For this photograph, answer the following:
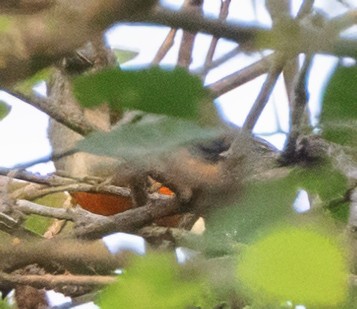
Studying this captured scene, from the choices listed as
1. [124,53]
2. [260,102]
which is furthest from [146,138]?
[124,53]

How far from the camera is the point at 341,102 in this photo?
9.3 inches

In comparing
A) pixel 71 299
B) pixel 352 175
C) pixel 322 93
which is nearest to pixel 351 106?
pixel 322 93

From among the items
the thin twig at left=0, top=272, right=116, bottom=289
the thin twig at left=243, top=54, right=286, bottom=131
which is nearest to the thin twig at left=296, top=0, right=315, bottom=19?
the thin twig at left=243, top=54, right=286, bottom=131

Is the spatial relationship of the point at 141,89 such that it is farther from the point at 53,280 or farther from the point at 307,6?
the point at 53,280

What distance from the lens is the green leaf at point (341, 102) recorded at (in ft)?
0.74

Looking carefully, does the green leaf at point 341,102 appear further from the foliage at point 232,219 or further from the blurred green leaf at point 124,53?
the blurred green leaf at point 124,53

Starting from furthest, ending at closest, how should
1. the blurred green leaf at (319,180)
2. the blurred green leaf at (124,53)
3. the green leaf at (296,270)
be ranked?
the blurred green leaf at (124,53), the blurred green leaf at (319,180), the green leaf at (296,270)

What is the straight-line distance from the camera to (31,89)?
1.66 ft

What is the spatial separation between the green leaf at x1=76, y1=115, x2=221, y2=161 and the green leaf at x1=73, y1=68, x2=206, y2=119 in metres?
0.01

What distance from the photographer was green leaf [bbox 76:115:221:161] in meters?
0.24

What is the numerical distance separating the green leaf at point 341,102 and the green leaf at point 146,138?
0.12 feet

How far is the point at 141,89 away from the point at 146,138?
0.11 feet

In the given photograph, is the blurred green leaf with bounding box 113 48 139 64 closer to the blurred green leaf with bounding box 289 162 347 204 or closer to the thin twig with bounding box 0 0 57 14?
the blurred green leaf with bounding box 289 162 347 204

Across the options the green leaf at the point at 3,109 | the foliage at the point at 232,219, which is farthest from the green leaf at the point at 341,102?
the green leaf at the point at 3,109
